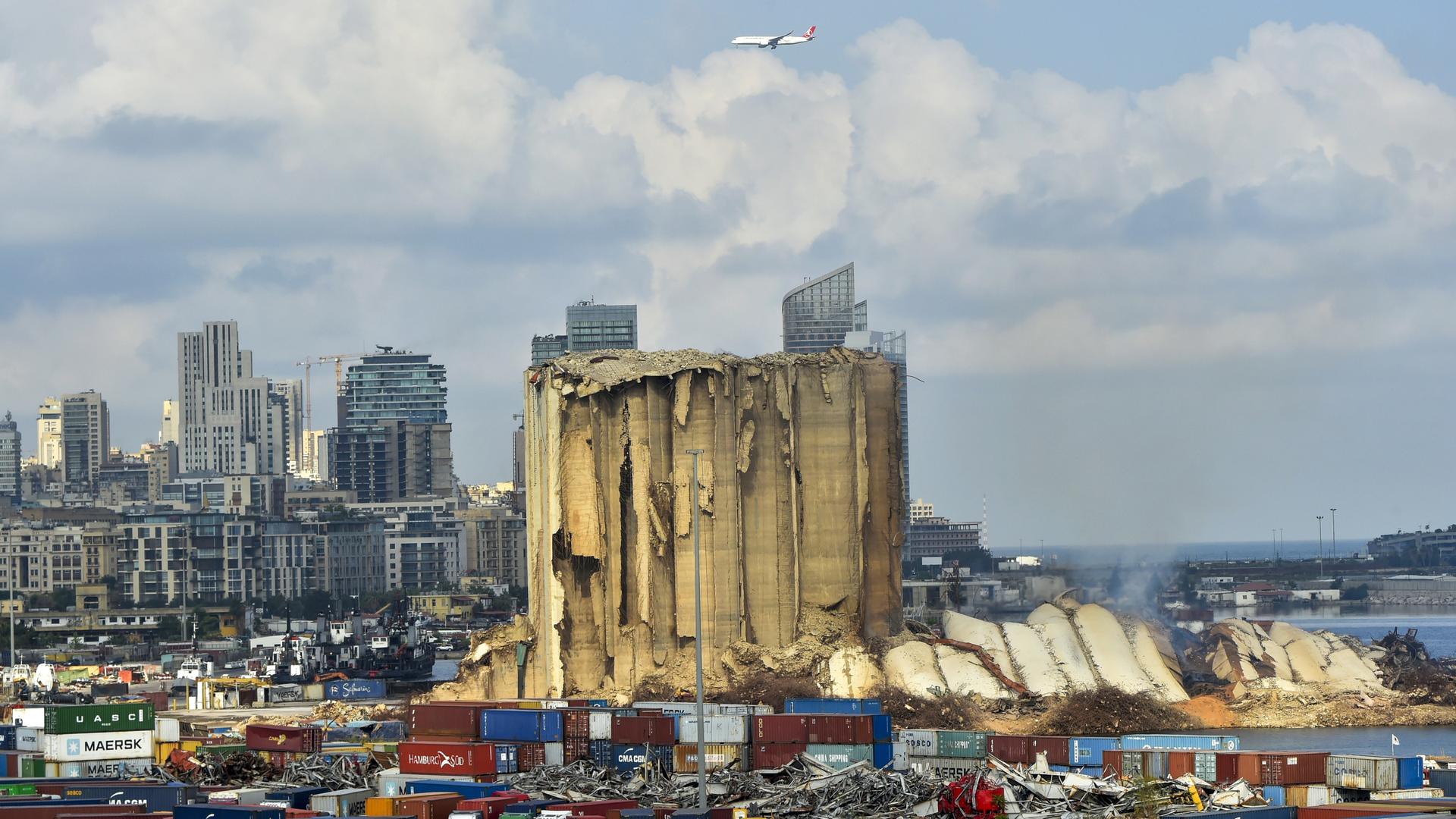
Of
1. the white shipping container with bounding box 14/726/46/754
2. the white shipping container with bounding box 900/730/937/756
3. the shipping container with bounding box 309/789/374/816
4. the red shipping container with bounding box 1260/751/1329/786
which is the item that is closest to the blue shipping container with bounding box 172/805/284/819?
the shipping container with bounding box 309/789/374/816

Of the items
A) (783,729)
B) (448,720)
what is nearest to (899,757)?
(783,729)

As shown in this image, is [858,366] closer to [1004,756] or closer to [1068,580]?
[1004,756]

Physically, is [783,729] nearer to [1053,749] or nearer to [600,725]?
[600,725]

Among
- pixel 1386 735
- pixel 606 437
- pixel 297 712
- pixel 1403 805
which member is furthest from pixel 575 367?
pixel 1403 805

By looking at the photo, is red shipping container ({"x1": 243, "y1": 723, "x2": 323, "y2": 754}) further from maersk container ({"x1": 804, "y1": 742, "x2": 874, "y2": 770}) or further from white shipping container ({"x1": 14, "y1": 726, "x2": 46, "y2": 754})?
maersk container ({"x1": 804, "y1": 742, "x2": 874, "y2": 770})

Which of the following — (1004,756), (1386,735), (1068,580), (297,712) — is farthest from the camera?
(1068,580)

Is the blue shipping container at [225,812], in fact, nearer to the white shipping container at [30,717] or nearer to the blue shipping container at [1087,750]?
the blue shipping container at [1087,750]

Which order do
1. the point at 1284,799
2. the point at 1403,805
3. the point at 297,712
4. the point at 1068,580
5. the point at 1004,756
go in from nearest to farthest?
1. the point at 1403,805
2. the point at 1284,799
3. the point at 1004,756
4. the point at 297,712
5. the point at 1068,580
